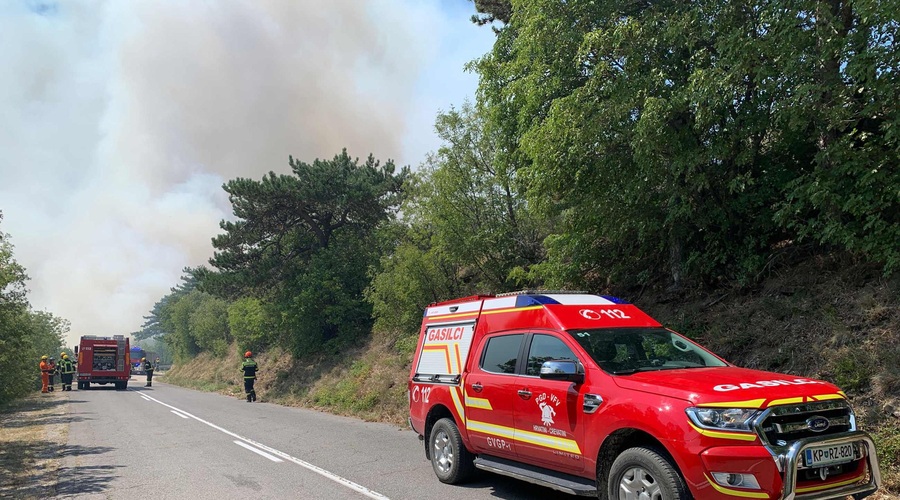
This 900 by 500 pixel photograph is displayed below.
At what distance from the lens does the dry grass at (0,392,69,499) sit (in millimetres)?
7633

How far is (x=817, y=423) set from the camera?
13.8ft

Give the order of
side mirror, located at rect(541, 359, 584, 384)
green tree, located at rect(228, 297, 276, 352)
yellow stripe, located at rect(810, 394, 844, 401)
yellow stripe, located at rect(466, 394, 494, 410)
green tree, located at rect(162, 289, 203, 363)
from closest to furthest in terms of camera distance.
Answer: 1. yellow stripe, located at rect(810, 394, 844, 401)
2. side mirror, located at rect(541, 359, 584, 384)
3. yellow stripe, located at rect(466, 394, 494, 410)
4. green tree, located at rect(228, 297, 276, 352)
5. green tree, located at rect(162, 289, 203, 363)

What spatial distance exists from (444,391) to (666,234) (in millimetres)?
6504

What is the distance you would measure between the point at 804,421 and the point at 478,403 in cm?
321

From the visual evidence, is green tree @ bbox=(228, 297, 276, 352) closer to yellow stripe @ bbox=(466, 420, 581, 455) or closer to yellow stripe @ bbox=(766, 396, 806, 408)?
yellow stripe @ bbox=(466, 420, 581, 455)

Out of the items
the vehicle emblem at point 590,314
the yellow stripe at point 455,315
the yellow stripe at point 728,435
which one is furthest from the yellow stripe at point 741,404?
the yellow stripe at point 455,315

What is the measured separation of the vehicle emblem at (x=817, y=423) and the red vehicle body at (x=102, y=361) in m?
36.8

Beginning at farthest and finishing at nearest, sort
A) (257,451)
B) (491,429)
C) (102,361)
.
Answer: (102,361)
(257,451)
(491,429)

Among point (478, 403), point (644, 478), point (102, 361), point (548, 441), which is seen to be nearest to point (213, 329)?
point (102, 361)

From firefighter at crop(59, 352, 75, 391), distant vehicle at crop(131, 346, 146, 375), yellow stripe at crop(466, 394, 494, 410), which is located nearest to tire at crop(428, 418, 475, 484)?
yellow stripe at crop(466, 394, 494, 410)

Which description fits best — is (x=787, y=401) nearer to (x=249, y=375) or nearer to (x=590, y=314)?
(x=590, y=314)

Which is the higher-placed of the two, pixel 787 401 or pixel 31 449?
pixel 787 401

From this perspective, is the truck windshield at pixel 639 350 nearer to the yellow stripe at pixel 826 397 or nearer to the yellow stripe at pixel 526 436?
the yellow stripe at pixel 526 436

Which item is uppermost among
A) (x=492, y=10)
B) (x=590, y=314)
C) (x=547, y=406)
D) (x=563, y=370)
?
(x=492, y=10)
